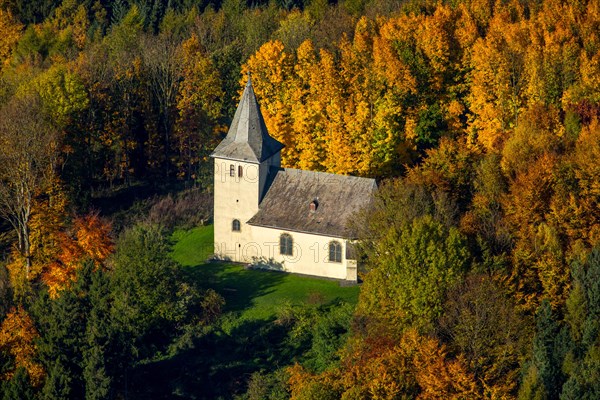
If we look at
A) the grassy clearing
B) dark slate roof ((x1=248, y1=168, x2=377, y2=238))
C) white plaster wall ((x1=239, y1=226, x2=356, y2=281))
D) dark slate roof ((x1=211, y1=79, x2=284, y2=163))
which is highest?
dark slate roof ((x1=211, y1=79, x2=284, y2=163))

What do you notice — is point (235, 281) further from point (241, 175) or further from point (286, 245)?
point (241, 175)

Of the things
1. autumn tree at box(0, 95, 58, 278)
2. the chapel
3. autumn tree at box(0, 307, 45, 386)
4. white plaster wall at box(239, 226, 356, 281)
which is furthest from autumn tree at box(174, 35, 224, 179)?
autumn tree at box(0, 307, 45, 386)

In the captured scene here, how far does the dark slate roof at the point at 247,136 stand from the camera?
265 feet

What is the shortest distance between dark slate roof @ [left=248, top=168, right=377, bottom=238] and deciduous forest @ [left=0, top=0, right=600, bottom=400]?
2.59 meters

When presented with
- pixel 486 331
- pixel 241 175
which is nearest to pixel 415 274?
pixel 486 331

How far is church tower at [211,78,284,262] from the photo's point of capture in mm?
81062

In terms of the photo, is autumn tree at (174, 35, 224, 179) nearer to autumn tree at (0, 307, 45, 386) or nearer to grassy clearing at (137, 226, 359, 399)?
grassy clearing at (137, 226, 359, 399)

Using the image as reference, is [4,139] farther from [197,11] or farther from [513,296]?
[197,11]

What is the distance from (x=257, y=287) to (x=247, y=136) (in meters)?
9.61

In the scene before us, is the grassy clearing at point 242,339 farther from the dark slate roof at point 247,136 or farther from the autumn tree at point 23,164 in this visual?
the autumn tree at point 23,164

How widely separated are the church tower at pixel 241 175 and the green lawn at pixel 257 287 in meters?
1.59

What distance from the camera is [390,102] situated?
298 ft

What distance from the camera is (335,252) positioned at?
7981 cm

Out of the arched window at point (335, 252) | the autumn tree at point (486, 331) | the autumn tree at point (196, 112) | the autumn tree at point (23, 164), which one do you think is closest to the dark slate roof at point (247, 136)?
the arched window at point (335, 252)
